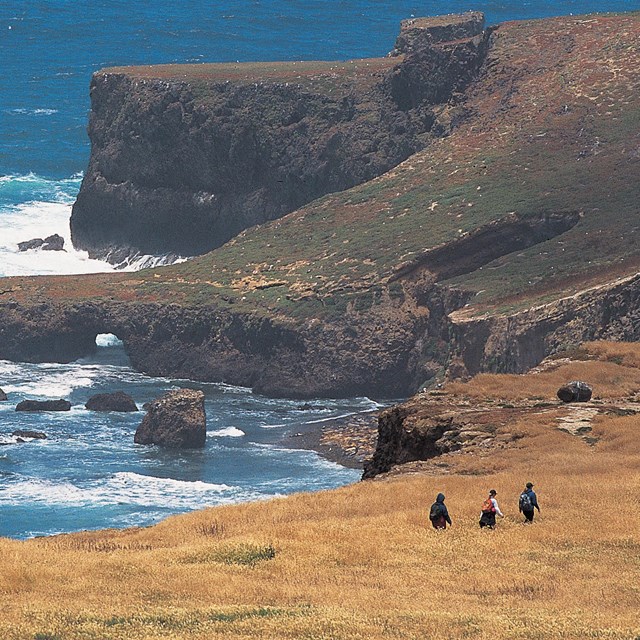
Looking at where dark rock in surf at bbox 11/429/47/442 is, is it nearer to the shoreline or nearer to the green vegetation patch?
the shoreline

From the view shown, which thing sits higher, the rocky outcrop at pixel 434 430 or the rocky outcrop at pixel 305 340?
the rocky outcrop at pixel 305 340

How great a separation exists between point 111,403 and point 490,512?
7787cm

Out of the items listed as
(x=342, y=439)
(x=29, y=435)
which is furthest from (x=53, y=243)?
(x=342, y=439)

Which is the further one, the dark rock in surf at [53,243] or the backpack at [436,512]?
the dark rock in surf at [53,243]

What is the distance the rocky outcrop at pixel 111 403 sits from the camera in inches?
4961

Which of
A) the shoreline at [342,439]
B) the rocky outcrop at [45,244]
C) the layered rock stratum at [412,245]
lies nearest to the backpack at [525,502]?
the shoreline at [342,439]

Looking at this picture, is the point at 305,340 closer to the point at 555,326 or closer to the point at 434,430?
the point at 555,326

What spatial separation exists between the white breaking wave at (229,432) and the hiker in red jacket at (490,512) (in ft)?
225

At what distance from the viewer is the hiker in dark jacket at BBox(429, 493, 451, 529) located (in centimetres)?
5053

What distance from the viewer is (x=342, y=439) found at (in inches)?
4518

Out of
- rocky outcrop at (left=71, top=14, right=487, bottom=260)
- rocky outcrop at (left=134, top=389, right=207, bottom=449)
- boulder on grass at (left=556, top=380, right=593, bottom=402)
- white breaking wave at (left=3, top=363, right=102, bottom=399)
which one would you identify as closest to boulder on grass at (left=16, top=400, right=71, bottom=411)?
white breaking wave at (left=3, top=363, right=102, bottom=399)

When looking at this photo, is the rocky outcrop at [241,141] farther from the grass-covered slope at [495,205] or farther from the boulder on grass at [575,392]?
the boulder on grass at [575,392]

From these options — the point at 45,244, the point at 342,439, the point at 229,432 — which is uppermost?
the point at 45,244

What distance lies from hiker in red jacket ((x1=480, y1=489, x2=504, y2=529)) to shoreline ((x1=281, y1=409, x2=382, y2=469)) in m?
54.3
